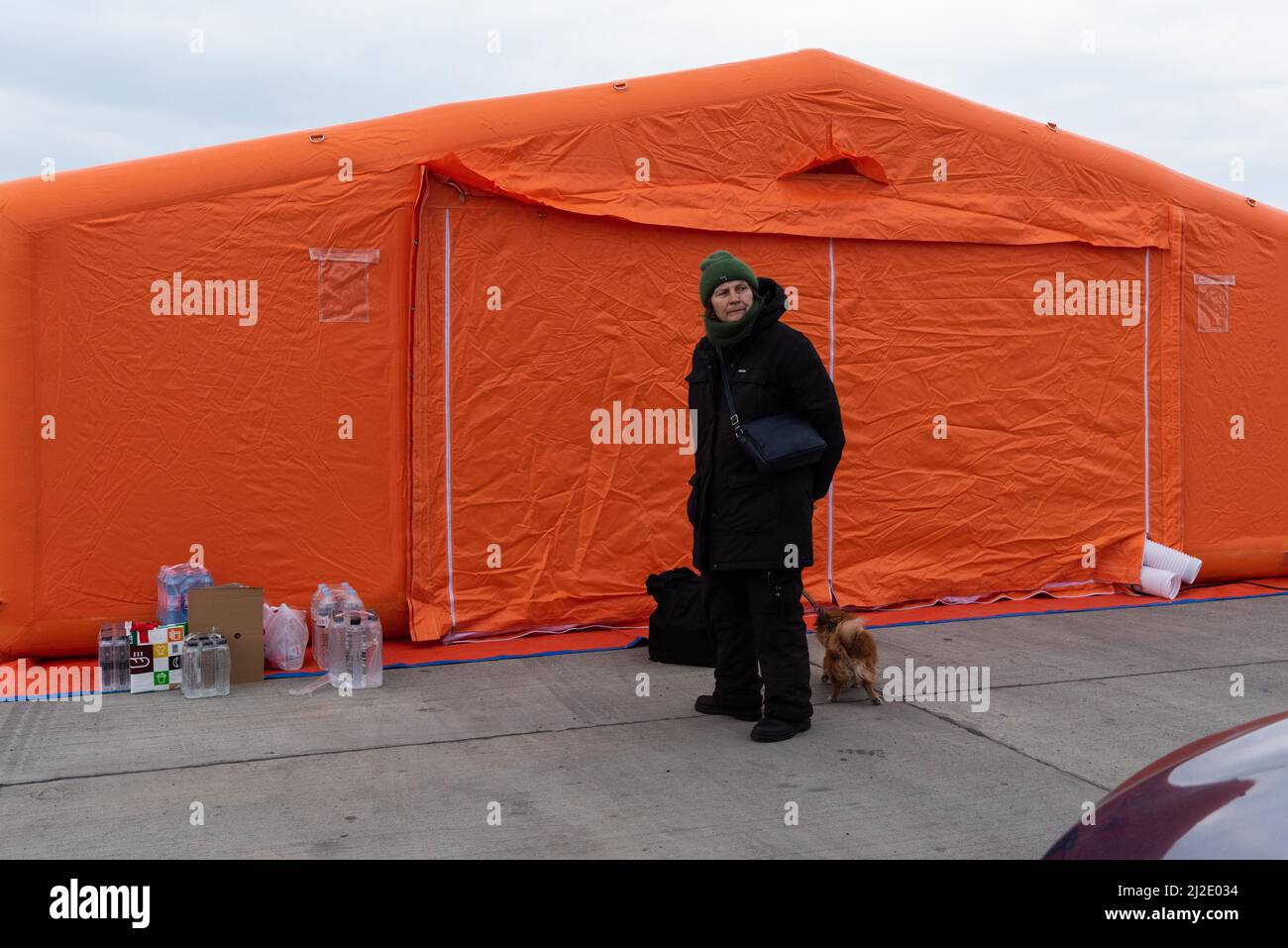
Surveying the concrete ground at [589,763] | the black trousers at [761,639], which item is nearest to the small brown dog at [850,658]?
the concrete ground at [589,763]

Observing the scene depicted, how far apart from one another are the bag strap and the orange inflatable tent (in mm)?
2056

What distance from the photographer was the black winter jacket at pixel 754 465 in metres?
4.84

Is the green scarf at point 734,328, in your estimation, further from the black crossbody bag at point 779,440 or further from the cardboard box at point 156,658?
the cardboard box at point 156,658

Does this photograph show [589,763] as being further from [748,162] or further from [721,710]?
[748,162]

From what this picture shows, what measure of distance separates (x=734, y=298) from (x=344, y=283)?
264 centimetres

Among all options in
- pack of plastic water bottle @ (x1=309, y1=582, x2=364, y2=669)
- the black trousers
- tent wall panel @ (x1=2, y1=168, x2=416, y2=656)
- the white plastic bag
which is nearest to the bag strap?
the black trousers

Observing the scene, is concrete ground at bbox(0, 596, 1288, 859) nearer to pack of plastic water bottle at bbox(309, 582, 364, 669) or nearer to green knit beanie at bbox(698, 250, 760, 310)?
pack of plastic water bottle at bbox(309, 582, 364, 669)

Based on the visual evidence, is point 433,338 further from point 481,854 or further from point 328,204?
point 481,854

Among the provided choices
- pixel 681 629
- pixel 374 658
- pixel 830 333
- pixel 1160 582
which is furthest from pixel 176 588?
pixel 1160 582

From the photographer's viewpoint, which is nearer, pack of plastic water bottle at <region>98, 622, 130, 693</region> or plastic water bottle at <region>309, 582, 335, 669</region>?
pack of plastic water bottle at <region>98, 622, 130, 693</region>

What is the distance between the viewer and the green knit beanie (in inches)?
192

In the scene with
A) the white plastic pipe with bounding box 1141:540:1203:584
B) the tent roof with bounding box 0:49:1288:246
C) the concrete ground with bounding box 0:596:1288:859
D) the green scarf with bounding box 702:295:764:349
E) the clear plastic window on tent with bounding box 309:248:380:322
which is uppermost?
the tent roof with bounding box 0:49:1288:246

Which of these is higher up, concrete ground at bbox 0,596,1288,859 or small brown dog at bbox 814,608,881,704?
small brown dog at bbox 814,608,881,704

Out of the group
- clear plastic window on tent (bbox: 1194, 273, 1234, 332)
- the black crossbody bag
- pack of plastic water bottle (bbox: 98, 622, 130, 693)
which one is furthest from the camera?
clear plastic window on tent (bbox: 1194, 273, 1234, 332)
